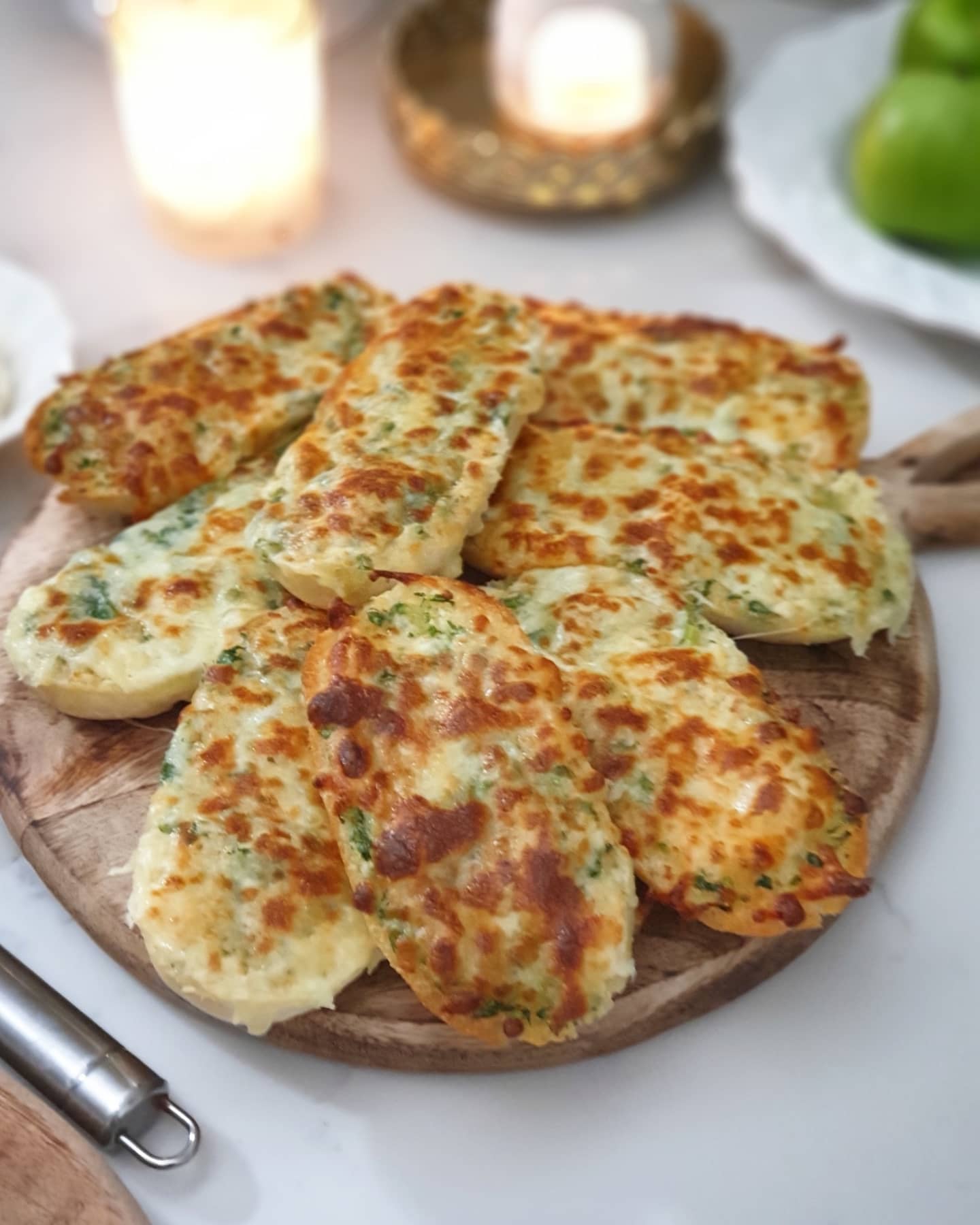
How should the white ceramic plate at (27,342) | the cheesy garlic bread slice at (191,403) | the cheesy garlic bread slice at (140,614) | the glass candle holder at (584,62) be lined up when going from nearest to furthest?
1. the cheesy garlic bread slice at (140,614)
2. the cheesy garlic bread slice at (191,403)
3. the white ceramic plate at (27,342)
4. the glass candle holder at (584,62)

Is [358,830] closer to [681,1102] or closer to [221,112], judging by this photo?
[681,1102]

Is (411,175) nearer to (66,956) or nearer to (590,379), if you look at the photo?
(590,379)

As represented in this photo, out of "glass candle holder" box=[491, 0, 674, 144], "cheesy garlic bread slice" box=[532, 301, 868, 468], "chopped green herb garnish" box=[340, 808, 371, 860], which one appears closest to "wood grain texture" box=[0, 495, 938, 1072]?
"chopped green herb garnish" box=[340, 808, 371, 860]

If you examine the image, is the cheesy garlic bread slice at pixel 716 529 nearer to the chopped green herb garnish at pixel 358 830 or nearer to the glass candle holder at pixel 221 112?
the chopped green herb garnish at pixel 358 830

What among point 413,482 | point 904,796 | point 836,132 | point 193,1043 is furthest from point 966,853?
point 836,132

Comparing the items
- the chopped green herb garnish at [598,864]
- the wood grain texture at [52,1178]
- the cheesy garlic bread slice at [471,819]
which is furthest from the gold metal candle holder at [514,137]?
the wood grain texture at [52,1178]

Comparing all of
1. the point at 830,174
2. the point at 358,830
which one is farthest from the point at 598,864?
the point at 830,174
